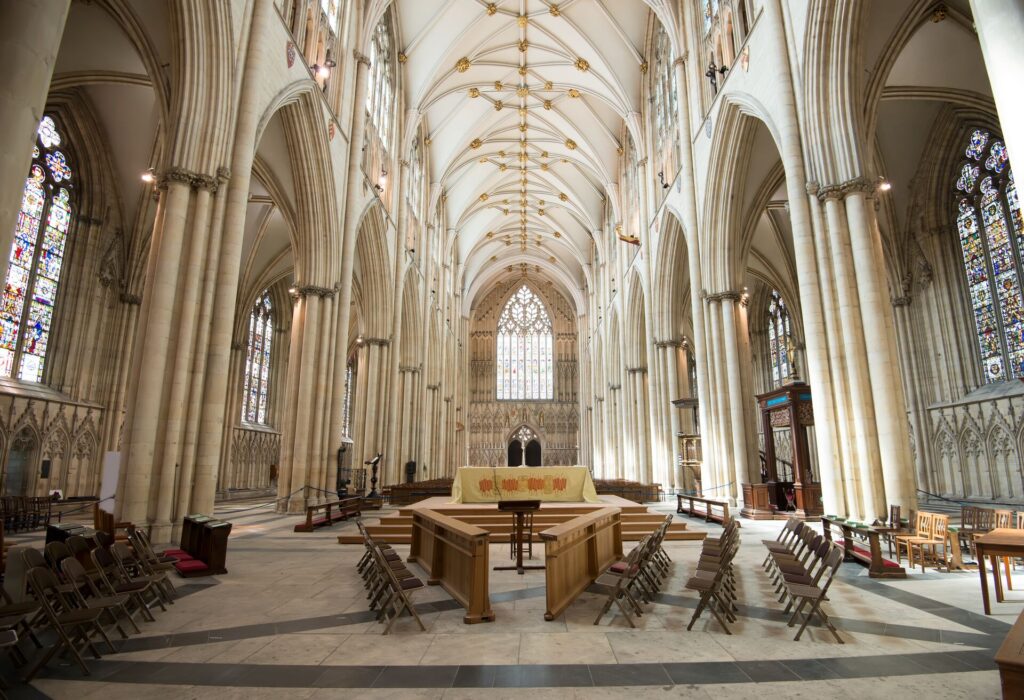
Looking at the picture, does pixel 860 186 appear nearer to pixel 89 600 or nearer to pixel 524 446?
pixel 89 600

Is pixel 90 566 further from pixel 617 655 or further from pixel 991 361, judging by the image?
pixel 991 361

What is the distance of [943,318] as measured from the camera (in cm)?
1745

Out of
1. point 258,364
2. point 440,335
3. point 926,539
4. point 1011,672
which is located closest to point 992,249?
point 926,539

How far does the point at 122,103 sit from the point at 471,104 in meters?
14.4

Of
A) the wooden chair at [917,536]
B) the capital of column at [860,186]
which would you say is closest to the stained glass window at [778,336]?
the capital of column at [860,186]

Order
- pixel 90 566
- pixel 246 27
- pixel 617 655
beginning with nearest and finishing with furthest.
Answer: pixel 617 655
pixel 90 566
pixel 246 27

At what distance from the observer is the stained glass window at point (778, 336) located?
25.5 metres

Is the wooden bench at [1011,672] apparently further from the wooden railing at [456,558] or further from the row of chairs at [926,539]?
the row of chairs at [926,539]

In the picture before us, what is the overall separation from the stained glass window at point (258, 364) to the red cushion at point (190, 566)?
21075mm

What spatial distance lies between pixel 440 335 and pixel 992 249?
23732mm

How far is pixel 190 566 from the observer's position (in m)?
6.25

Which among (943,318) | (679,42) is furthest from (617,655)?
(943,318)

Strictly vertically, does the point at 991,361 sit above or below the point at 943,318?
below

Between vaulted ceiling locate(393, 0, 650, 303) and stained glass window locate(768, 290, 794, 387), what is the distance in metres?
9.74
